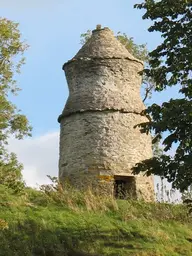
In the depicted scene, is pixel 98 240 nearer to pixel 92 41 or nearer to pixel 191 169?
pixel 191 169

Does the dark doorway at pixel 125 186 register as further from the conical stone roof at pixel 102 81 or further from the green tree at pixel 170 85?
the green tree at pixel 170 85

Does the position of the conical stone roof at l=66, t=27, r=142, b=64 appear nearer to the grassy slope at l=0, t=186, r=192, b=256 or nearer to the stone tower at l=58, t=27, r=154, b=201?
the stone tower at l=58, t=27, r=154, b=201

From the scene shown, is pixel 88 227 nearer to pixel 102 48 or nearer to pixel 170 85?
pixel 170 85

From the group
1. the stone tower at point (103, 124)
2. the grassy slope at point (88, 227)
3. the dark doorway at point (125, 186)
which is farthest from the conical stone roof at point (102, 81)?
the grassy slope at point (88, 227)

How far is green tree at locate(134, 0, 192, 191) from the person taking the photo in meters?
11.1

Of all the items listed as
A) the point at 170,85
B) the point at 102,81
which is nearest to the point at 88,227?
the point at 170,85

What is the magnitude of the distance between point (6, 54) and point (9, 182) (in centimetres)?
1008

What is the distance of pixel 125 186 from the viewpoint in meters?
18.3

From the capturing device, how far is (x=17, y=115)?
22.7m

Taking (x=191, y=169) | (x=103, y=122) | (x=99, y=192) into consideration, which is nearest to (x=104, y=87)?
(x=103, y=122)

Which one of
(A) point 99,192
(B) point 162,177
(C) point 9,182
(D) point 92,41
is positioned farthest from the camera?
(D) point 92,41

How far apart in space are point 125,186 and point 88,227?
18.6 feet

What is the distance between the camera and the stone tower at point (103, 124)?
17.8 meters

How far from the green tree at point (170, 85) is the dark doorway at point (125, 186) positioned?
19.3 ft
